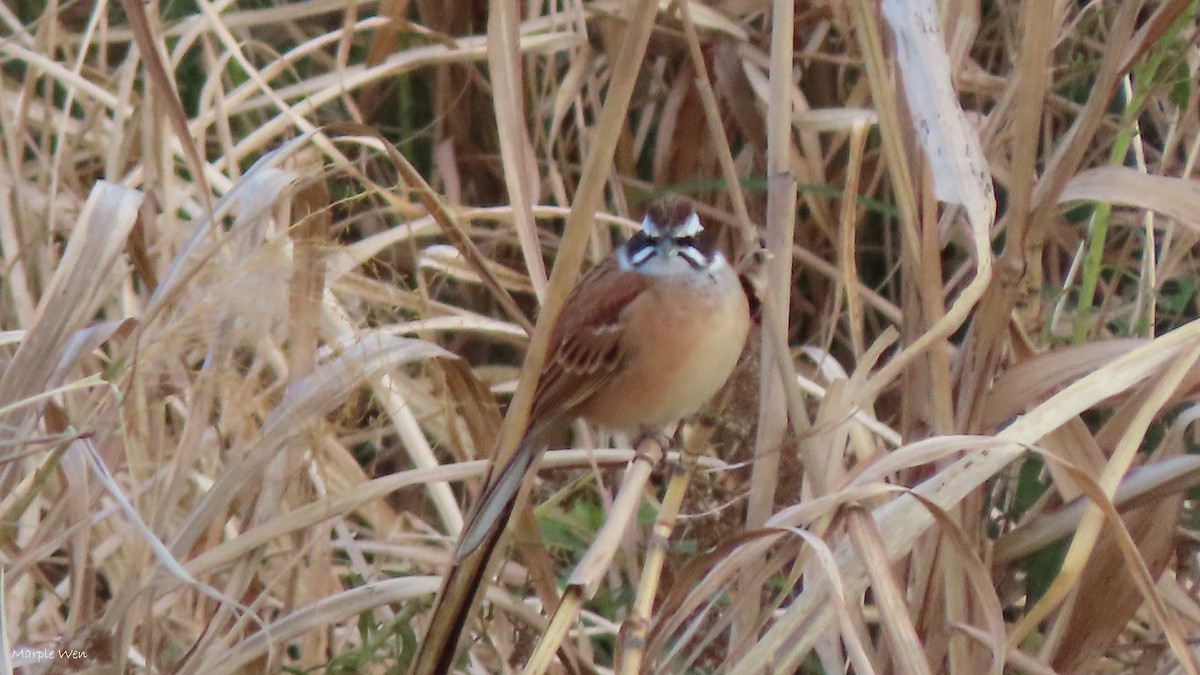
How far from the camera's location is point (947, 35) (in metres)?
1.96

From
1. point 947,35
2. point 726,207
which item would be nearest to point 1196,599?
point 947,35

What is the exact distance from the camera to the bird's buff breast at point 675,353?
6.91 ft

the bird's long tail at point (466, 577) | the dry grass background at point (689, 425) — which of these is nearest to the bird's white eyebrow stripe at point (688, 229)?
the dry grass background at point (689, 425)

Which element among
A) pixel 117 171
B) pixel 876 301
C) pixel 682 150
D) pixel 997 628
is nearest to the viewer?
pixel 997 628

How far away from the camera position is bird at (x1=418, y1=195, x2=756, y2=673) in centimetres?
212

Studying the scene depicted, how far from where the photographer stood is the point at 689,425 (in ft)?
8.21

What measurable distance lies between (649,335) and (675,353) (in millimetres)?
91

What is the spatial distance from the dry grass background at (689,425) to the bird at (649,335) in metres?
0.10

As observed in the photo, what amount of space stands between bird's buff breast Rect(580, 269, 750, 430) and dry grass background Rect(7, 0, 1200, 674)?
0.09 meters

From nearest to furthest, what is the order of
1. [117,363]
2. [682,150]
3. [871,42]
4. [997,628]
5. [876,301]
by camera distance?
1. [997,628]
2. [871,42]
3. [117,363]
4. [876,301]
5. [682,150]

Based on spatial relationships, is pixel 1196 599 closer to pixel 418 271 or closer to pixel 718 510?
pixel 718 510

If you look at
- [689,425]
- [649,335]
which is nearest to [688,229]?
[649,335]

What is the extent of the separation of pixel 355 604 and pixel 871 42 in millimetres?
976

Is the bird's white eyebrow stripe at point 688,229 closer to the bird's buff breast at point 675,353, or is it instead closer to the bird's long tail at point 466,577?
the bird's buff breast at point 675,353
